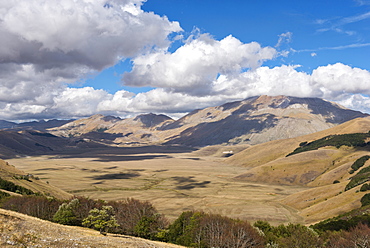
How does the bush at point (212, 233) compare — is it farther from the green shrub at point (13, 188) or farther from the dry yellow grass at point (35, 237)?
the green shrub at point (13, 188)

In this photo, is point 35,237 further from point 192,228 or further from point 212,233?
point 192,228

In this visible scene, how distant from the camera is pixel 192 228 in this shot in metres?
62.3

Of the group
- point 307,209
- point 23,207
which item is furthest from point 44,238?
point 307,209

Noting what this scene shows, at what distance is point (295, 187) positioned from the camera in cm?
19012

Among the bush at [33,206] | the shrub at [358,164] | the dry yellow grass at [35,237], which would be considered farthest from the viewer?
the shrub at [358,164]

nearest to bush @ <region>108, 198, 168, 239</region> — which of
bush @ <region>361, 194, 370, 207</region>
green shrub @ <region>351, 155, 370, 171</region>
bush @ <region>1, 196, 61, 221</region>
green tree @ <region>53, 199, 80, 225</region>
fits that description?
green tree @ <region>53, 199, 80, 225</region>

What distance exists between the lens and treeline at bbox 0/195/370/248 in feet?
179

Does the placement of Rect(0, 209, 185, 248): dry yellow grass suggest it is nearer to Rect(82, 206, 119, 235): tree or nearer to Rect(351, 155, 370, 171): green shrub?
Rect(82, 206, 119, 235): tree

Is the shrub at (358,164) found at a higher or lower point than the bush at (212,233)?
higher

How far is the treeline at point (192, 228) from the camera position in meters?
54.6

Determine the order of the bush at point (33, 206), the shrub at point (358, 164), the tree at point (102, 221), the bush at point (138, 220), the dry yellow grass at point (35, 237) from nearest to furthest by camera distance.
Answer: the dry yellow grass at point (35, 237) → the tree at point (102, 221) → the bush at point (138, 220) → the bush at point (33, 206) → the shrub at point (358, 164)

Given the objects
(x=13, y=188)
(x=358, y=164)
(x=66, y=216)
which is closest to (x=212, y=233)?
(x=66, y=216)

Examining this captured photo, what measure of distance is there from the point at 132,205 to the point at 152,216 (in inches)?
366

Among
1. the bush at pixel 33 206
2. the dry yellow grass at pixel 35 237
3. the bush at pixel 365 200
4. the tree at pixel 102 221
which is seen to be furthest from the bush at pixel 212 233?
the bush at pixel 365 200
